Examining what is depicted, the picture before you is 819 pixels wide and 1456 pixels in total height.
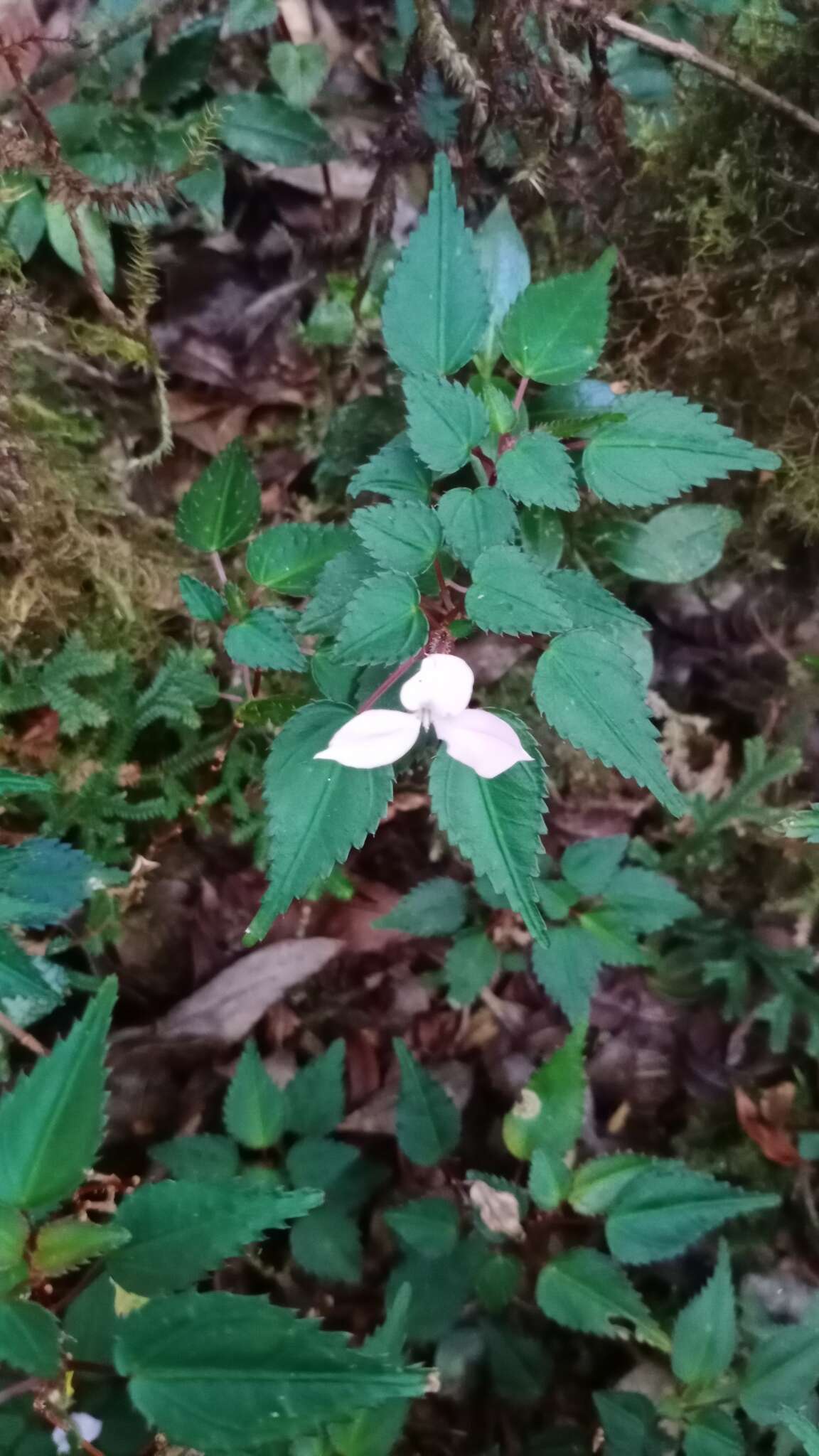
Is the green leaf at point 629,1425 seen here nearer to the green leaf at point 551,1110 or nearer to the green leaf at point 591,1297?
the green leaf at point 591,1297

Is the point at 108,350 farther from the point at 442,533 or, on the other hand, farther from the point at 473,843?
the point at 473,843

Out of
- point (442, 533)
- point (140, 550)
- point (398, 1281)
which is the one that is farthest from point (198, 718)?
point (398, 1281)

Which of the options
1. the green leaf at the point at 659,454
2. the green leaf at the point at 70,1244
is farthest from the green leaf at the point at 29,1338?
the green leaf at the point at 659,454

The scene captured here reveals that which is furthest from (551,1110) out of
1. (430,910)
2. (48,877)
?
(48,877)

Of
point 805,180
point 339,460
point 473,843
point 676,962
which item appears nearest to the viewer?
point 473,843

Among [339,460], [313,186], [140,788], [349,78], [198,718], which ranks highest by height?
[349,78]

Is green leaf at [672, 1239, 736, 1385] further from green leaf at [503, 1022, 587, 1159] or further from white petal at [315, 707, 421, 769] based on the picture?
white petal at [315, 707, 421, 769]
